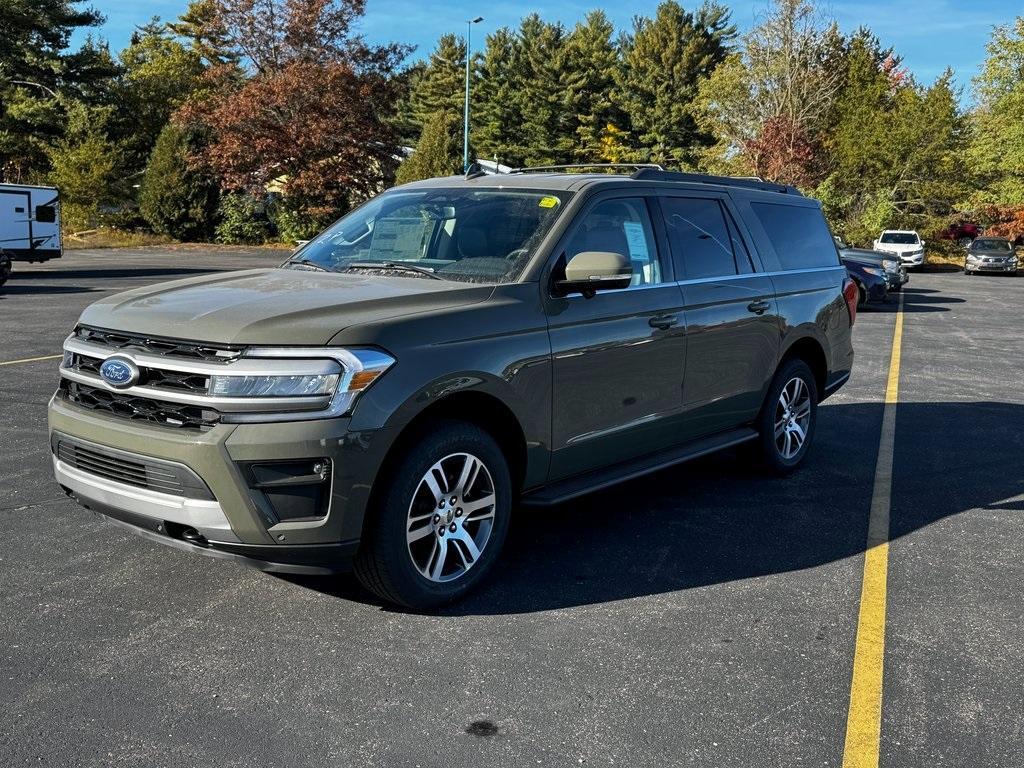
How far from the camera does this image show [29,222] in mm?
27359

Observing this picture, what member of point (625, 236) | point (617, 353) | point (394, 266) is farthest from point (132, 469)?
point (625, 236)

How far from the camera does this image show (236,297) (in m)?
4.16

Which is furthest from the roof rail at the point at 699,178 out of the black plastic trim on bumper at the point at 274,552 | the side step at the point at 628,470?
the black plastic trim on bumper at the point at 274,552

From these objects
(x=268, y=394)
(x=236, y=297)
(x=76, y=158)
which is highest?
(x=76, y=158)

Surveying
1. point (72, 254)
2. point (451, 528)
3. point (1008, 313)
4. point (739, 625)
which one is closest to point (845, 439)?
point (739, 625)

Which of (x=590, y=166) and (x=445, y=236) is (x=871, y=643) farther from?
(x=590, y=166)

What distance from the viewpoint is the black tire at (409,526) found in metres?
3.87

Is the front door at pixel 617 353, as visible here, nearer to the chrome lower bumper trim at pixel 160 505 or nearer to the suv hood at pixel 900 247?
the chrome lower bumper trim at pixel 160 505

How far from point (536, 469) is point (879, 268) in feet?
Result: 61.2

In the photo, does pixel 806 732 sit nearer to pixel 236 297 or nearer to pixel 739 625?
pixel 739 625

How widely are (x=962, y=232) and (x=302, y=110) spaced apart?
3827 centimetres

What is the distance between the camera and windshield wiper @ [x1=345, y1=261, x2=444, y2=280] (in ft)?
15.4

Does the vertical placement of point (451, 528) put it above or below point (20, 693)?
above

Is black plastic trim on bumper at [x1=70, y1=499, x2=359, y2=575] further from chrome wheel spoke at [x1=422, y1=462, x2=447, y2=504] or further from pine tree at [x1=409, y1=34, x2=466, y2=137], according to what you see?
pine tree at [x1=409, y1=34, x2=466, y2=137]
